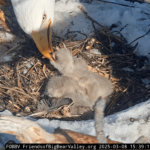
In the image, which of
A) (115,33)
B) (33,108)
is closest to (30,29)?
(33,108)

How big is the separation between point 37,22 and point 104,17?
4.01 ft

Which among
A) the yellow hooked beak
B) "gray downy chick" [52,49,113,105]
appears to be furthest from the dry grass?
the yellow hooked beak

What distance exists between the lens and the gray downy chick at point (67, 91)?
2995 mm

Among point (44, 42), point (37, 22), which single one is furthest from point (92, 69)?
point (37, 22)

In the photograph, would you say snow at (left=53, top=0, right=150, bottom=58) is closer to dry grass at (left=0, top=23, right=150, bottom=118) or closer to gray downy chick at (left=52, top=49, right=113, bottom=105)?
dry grass at (left=0, top=23, right=150, bottom=118)

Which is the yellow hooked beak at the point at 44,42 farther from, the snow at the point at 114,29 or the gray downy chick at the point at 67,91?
the snow at the point at 114,29

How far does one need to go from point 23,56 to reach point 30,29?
1.74 feet

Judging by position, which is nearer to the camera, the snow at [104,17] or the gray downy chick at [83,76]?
the gray downy chick at [83,76]

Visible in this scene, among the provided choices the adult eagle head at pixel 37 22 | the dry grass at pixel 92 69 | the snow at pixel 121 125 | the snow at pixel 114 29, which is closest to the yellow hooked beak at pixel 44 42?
the adult eagle head at pixel 37 22

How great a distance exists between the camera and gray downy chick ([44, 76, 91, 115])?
299 cm

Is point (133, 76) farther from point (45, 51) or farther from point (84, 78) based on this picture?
point (45, 51)

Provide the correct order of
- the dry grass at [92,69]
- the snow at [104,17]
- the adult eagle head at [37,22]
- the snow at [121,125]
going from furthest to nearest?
the snow at [104,17]
the adult eagle head at [37,22]
the dry grass at [92,69]
the snow at [121,125]

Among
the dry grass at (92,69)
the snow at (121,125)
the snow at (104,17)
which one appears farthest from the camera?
the snow at (104,17)

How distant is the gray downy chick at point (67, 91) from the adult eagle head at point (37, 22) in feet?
0.98
